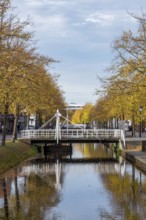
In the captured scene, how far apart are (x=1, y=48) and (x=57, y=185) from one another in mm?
9337

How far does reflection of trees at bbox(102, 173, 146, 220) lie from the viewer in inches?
808

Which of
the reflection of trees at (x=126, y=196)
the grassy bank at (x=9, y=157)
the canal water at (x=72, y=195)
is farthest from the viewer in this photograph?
the grassy bank at (x=9, y=157)

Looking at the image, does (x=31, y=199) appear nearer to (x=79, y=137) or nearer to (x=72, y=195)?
(x=72, y=195)

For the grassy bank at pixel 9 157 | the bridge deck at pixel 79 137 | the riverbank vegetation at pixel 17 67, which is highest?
the riverbank vegetation at pixel 17 67

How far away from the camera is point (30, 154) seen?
55125mm

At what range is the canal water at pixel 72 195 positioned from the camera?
20078mm

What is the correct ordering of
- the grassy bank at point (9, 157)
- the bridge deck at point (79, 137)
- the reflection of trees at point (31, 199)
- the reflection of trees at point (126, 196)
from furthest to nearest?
the bridge deck at point (79, 137)
the grassy bank at point (9, 157)
the reflection of trees at point (126, 196)
the reflection of trees at point (31, 199)

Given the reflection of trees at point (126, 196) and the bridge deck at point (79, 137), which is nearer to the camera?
the reflection of trees at point (126, 196)

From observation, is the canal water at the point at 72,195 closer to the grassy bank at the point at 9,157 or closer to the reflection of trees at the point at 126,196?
the reflection of trees at the point at 126,196

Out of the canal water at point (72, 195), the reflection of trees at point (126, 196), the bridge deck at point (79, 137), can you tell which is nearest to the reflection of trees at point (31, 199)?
the canal water at point (72, 195)

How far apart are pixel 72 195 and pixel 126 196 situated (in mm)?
2955

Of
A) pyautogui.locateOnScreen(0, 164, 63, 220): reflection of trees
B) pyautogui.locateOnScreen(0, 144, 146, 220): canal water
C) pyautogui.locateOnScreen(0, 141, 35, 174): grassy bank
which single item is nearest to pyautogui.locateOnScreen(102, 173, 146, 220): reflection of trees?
pyautogui.locateOnScreen(0, 144, 146, 220): canal water

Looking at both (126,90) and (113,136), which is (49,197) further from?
Answer: (113,136)

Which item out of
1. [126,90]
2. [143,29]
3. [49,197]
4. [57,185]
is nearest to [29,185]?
[57,185]
